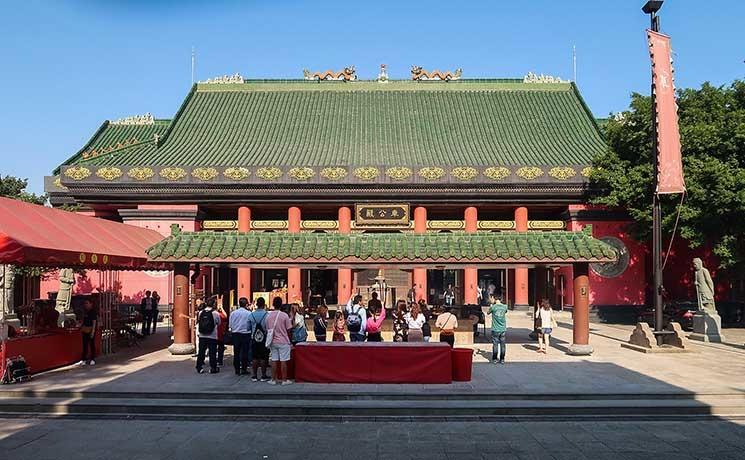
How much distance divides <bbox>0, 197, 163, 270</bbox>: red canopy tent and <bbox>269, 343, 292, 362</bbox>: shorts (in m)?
5.13

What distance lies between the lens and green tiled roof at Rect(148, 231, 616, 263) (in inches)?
608

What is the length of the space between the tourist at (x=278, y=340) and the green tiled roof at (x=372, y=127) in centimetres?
1963

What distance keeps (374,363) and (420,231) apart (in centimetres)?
1904

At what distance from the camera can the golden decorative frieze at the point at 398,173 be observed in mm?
30281

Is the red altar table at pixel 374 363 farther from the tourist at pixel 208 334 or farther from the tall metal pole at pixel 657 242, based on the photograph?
the tall metal pole at pixel 657 242

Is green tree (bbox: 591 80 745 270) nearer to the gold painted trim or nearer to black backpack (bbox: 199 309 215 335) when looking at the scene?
black backpack (bbox: 199 309 215 335)

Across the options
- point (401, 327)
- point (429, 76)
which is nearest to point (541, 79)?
point (429, 76)

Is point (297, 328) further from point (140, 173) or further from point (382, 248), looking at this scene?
point (140, 173)

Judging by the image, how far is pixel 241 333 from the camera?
41.8ft

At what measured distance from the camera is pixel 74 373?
13250mm

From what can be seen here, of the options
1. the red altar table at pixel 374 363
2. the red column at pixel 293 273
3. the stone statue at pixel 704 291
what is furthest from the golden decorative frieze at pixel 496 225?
the red altar table at pixel 374 363

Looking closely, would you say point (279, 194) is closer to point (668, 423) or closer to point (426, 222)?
point (426, 222)

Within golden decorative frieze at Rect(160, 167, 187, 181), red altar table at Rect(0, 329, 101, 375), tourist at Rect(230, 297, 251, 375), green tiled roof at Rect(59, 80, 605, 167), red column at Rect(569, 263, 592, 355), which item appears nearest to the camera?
red altar table at Rect(0, 329, 101, 375)

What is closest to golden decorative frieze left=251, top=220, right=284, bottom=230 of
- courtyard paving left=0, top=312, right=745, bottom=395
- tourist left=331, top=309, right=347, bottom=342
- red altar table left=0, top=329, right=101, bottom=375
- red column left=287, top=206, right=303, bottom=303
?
red column left=287, top=206, right=303, bottom=303
